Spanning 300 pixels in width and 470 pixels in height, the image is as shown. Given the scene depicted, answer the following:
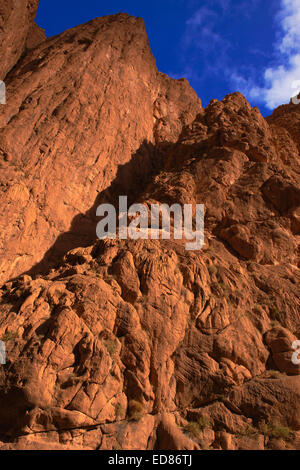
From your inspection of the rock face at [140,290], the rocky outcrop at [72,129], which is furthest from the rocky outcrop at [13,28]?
the rock face at [140,290]

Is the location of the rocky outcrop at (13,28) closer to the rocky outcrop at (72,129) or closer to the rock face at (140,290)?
the rocky outcrop at (72,129)

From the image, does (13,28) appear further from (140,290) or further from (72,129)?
(140,290)

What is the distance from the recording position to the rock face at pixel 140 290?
9242 mm

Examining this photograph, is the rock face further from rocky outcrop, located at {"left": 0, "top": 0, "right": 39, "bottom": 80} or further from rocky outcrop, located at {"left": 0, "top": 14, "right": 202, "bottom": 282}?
rocky outcrop, located at {"left": 0, "top": 0, "right": 39, "bottom": 80}

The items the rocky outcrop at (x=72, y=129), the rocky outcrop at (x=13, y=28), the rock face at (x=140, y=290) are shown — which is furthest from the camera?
the rocky outcrop at (x=13, y=28)

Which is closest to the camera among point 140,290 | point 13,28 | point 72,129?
point 140,290

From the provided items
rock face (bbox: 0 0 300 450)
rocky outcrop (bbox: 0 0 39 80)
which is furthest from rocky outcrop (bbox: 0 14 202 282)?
rocky outcrop (bbox: 0 0 39 80)

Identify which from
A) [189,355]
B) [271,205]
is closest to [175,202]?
[271,205]

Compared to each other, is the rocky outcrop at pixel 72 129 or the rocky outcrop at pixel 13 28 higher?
the rocky outcrop at pixel 13 28

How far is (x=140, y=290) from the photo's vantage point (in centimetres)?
1216

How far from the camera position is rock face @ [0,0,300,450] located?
30.3 ft

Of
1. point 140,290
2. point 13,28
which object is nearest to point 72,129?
point 13,28
